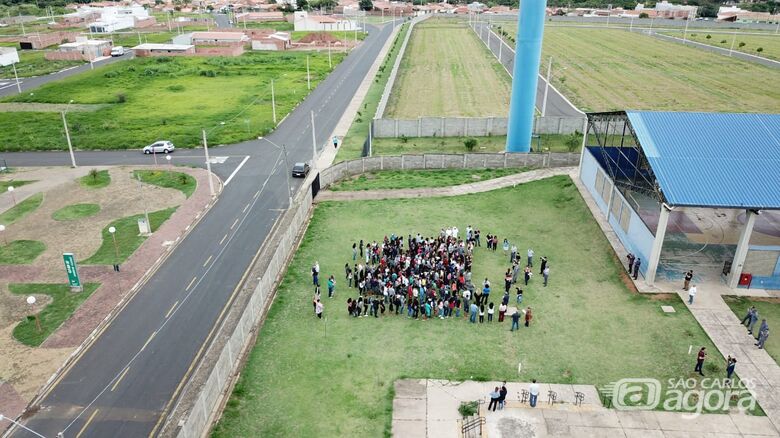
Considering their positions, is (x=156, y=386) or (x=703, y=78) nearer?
(x=156, y=386)

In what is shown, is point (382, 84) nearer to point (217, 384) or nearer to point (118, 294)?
point (118, 294)

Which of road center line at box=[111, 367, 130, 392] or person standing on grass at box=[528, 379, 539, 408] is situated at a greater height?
person standing on grass at box=[528, 379, 539, 408]

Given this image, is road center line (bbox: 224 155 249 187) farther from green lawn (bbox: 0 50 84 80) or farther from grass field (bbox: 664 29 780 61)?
grass field (bbox: 664 29 780 61)

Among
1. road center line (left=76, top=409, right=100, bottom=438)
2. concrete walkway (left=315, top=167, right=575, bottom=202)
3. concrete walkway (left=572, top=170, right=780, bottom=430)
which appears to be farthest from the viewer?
concrete walkway (left=315, top=167, right=575, bottom=202)

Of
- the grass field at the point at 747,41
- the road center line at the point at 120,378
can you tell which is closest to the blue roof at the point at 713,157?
the road center line at the point at 120,378

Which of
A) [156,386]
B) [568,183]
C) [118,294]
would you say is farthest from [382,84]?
[156,386]

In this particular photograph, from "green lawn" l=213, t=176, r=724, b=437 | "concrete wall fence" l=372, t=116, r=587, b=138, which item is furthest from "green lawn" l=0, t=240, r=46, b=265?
"concrete wall fence" l=372, t=116, r=587, b=138

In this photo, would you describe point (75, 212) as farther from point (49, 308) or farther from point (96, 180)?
point (49, 308)
